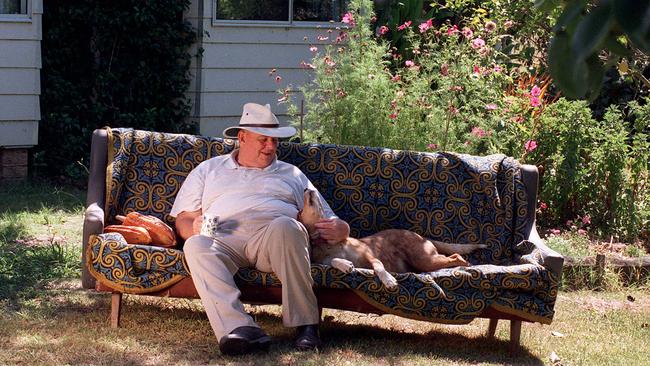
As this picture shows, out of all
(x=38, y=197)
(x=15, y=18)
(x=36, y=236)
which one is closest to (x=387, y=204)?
(x=36, y=236)

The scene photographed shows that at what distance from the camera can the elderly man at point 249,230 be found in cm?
494

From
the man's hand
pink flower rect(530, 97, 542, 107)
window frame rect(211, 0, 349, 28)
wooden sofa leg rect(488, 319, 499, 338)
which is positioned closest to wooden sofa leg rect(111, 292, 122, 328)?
the man's hand

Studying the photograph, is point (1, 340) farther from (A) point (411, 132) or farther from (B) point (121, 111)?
(B) point (121, 111)

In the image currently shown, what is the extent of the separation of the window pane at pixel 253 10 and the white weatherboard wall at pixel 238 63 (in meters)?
0.14

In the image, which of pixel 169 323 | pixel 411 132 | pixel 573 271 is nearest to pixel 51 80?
pixel 411 132

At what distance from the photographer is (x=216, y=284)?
497cm

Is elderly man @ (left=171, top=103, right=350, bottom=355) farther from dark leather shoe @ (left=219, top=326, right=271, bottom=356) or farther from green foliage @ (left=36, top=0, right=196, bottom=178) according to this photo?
green foliage @ (left=36, top=0, right=196, bottom=178)

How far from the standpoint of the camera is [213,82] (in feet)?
34.4

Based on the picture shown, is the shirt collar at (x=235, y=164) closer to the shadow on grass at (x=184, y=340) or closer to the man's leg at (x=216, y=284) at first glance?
the man's leg at (x=216, y=284)

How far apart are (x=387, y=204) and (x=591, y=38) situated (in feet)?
16.2

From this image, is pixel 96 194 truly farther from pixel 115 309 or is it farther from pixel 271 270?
pixel 271 270

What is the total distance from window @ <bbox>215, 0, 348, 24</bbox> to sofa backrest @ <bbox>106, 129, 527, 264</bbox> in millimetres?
4808

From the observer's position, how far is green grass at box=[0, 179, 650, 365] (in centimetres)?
494

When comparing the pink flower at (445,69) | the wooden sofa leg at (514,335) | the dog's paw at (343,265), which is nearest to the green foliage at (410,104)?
the pink flower at (445,69)
